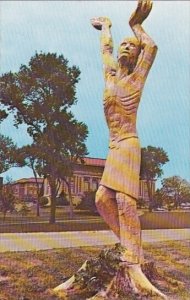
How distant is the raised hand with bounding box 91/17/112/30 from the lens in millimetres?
4387

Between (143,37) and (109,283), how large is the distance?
1.89m

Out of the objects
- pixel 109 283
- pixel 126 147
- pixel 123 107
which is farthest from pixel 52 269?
pixel 123 107

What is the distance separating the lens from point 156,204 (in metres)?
7.46

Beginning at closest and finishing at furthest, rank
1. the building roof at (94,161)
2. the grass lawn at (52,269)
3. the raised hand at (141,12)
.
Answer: the grass lawn at (52,269) → the raised hand at (141,12) → the building roof at (94,161)

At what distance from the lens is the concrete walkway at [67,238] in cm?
609

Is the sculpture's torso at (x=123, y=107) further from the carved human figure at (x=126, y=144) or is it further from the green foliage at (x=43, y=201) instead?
the green foliage at (x=43, y=201)

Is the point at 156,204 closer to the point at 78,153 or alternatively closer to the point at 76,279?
the point at 78,153

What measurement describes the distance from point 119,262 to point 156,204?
3770mm

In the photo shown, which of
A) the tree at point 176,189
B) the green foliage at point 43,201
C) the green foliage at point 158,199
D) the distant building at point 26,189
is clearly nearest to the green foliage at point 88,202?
the green foliage at point 43,201

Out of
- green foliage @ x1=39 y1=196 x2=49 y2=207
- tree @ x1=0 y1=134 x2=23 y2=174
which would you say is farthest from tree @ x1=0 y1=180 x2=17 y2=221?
green foliage @ x1=39 y1=196 x2=49 y2=207

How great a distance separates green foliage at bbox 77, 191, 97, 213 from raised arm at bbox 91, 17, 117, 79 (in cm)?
324

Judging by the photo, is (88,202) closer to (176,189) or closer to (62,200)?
(62,200)

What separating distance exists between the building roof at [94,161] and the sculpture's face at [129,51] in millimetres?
2694

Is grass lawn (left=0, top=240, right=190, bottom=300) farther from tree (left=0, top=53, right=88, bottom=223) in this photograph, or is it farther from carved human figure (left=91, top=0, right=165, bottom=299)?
tree (left=0, top=53, right=88, bottom=223)
